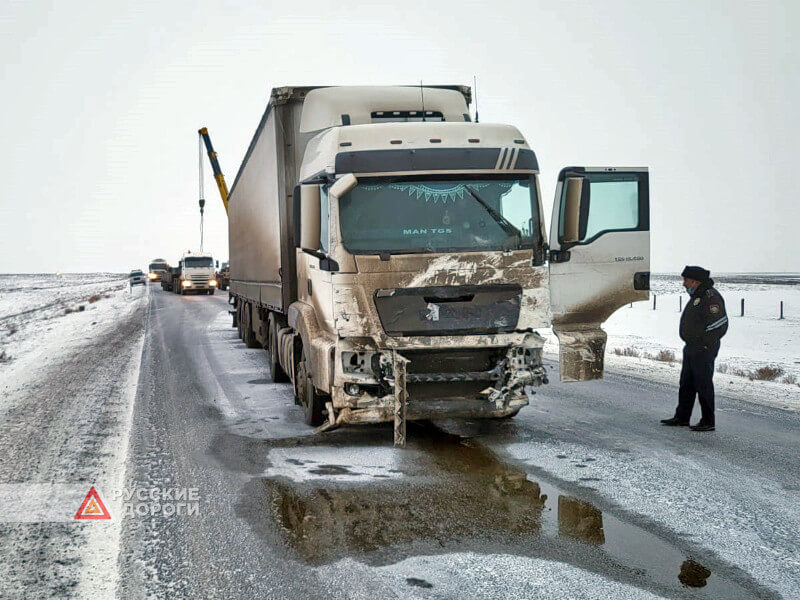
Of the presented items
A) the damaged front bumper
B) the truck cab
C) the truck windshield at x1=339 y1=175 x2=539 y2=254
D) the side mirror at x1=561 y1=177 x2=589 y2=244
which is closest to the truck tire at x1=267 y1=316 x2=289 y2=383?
the damaged front bumper

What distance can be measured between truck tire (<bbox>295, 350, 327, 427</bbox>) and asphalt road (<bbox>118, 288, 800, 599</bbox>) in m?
0.24

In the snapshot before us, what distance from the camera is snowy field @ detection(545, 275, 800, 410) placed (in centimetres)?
1155

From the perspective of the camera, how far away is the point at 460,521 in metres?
5.24

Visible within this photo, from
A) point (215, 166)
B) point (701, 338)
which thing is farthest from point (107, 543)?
point (215, 166)

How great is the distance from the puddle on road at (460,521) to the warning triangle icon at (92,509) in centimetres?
103

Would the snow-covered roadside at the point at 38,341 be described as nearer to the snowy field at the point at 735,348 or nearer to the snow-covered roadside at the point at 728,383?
the snow-covered roadside at the point at 728,383

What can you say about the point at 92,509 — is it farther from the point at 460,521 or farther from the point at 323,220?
the point at 323,220

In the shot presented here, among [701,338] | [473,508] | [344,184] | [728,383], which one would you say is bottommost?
[728,383]

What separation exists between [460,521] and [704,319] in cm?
422

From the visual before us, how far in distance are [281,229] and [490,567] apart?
6285 millimetres

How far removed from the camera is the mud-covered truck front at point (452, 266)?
7098 mm

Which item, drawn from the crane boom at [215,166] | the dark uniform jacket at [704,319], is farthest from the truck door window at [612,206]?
the crane boom at [215,166]

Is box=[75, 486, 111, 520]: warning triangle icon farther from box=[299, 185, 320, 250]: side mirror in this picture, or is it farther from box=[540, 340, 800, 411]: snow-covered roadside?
box=[540, 340, 800, 411]: snow-covered roadside

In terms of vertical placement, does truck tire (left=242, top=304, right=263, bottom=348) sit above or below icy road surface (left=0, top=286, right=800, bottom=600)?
above
